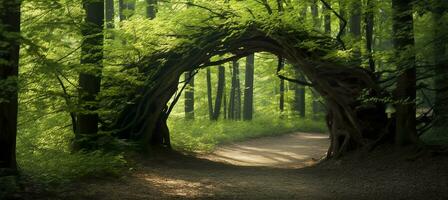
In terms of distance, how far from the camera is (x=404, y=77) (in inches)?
381

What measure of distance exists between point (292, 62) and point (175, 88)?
13.1ft

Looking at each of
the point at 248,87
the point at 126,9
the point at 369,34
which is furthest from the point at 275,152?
the point at 248,87

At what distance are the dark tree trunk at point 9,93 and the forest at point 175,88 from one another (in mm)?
21

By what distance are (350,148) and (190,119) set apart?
38.1 ft

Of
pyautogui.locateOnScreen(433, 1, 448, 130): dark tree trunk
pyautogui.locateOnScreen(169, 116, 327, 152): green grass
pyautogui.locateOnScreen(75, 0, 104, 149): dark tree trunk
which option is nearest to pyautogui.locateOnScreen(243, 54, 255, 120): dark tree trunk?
pyautogui.locateOnScreen(169, 116, 327, 152): green grass

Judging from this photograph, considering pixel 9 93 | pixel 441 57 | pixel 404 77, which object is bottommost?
pixel 9 93

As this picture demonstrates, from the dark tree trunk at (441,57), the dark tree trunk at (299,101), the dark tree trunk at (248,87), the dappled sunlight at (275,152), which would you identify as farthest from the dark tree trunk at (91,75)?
the dark tree trunk at (299,101)

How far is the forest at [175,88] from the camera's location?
6.95 meters

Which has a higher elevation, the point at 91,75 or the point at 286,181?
the point at 91,75

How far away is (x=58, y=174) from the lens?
23.4ft

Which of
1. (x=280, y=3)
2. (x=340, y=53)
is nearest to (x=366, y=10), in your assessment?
(x=340, y=53)

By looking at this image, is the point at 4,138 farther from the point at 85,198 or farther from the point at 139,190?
the point at 139,190

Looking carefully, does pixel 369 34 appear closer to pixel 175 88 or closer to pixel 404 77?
pixel 404 77

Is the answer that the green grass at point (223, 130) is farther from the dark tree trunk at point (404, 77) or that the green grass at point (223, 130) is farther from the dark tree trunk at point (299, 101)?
the dark tree trunk at point (404, 77)
